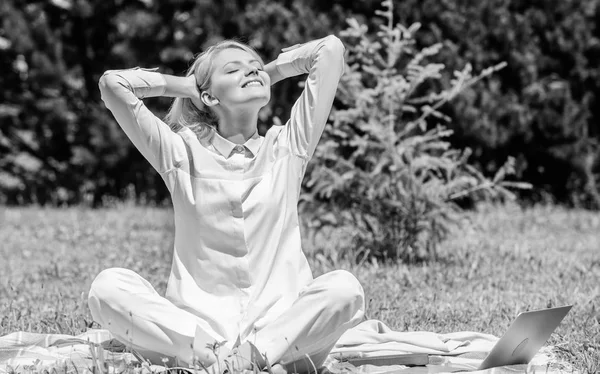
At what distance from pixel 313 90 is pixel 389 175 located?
2448 mm

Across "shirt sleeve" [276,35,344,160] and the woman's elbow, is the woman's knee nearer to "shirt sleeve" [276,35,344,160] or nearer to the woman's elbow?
"shirt sleeve" [276,35,344,160]

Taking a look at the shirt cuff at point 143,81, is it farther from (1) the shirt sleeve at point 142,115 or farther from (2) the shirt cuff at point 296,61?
(2) the shirt cuff at point 296,61

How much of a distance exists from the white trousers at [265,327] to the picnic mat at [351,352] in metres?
0.09

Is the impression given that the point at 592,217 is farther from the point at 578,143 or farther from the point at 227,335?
the point at 227,335

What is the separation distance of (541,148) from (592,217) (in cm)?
112

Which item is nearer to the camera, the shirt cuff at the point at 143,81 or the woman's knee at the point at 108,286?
the woman's knee at the point at 108,286

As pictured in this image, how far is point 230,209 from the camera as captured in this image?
3.24 metres

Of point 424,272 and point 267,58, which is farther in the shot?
point 267,58

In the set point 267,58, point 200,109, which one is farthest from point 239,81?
point 267,58

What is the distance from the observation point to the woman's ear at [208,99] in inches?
135

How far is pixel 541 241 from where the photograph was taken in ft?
23.5

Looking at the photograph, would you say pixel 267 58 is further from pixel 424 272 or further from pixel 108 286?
pixel 108 286

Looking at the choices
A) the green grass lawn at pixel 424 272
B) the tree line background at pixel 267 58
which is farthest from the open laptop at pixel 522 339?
the tree line background at pixel 267 58

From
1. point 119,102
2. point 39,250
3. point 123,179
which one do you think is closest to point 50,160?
point 123,179
